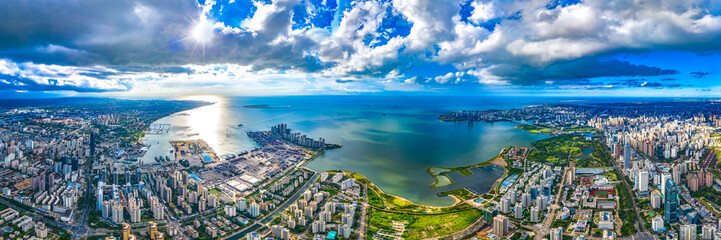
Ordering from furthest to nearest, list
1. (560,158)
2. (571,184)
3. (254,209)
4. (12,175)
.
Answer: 1. (560,158)
2. (12,175)
3. (571,184)
4. (254,209)

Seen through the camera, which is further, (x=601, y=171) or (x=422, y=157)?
(x=422, y=157)

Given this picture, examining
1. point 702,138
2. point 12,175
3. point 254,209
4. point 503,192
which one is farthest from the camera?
point 702,138

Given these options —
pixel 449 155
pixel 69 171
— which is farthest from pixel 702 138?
pixel 69 171

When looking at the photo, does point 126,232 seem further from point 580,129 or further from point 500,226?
point 580,129

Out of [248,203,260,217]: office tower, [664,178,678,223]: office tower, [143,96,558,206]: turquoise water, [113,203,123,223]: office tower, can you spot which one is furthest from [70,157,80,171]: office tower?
[664,178,678,223]: office tower

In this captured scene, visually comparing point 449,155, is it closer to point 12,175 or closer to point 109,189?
point 109,189

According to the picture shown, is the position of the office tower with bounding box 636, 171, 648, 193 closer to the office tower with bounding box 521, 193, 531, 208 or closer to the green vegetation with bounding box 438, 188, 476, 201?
the office tower with bounding box 521, 193, 531, 208

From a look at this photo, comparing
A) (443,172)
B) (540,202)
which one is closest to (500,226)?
(540,202)
